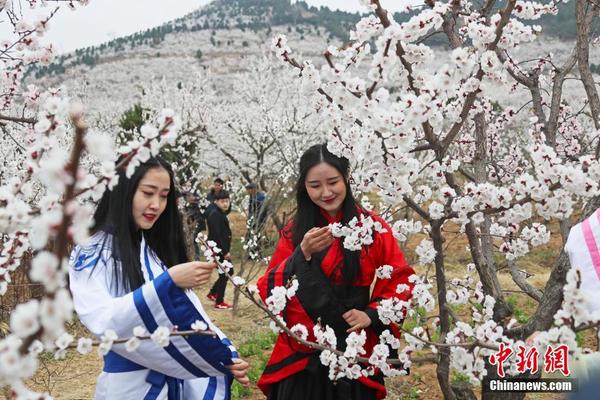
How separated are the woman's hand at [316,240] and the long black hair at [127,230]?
623mm

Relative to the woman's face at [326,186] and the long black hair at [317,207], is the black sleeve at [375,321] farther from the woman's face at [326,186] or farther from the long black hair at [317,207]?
the woman's face at [326,186]

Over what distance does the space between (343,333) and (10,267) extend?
1.55m

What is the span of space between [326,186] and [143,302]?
1131 millimetres

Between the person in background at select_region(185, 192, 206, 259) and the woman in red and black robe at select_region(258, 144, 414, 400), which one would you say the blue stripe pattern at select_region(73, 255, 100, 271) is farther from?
the person in background at select_region(185, 192, 206, 259)

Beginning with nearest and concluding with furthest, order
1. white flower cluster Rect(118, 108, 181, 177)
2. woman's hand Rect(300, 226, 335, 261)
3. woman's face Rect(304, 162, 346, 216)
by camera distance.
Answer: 1. white flower cluster Rect(118, 108, 181, 177)
2. woman's hand Rect(300, 226, 335, 261)
3. woman's face Rect(304, 162, 346, 216)

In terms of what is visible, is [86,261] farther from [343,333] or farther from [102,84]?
[102,84]

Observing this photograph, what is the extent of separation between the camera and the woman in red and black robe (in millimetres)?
2551

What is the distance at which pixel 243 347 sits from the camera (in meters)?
5.70

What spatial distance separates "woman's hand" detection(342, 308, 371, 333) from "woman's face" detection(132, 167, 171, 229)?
1.03m

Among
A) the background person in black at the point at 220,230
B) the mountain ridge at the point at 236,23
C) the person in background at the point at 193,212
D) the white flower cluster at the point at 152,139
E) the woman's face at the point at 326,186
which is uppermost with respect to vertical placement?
the mountain ridge at the point at 236,23

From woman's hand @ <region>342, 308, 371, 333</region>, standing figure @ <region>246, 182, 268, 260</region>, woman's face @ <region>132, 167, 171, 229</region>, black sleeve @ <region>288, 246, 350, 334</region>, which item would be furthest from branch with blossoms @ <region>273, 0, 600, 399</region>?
standing figure @ <region>246, 182, 268, 260</region>

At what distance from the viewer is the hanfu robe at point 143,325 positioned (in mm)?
1850

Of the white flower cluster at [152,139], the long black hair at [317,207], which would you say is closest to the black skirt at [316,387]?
the long black hair at [317,207]

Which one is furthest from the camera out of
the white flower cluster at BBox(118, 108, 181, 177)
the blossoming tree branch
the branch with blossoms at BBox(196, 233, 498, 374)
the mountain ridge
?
the mountain ridge
